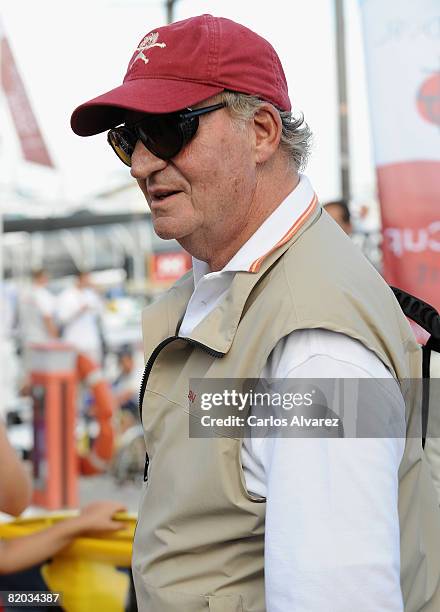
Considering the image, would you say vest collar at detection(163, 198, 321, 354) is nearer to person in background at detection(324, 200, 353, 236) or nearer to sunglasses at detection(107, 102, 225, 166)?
sunglasses at detection(107, 102, 225, 166)

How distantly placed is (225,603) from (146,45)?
2.96 ft

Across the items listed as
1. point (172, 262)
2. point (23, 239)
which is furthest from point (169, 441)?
point (23, 239)

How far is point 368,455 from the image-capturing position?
106 centimetres

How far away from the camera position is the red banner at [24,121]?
7543 millimetres

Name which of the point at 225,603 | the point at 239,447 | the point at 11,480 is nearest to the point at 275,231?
the point at 239,447

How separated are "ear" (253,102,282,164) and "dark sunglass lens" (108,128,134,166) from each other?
0.23 metres

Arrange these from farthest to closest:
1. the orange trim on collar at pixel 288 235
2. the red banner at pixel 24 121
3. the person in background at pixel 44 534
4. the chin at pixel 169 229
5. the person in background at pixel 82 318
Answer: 1. the person in background at pixel 82 318
2. the red banner at pixel 24 121
3. the person in background at pixel 44 534
4. the chin at pixel 169 229
5. the orange trim on collar at pixel 288 235

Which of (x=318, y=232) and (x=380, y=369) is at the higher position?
(x=318, y=232)

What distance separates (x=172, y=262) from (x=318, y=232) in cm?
1162

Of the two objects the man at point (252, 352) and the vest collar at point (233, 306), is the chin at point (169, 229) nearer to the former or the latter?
the man at point (252, 352)

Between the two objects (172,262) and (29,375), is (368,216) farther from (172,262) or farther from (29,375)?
(172,262)

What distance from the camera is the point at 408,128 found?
2.82 meters

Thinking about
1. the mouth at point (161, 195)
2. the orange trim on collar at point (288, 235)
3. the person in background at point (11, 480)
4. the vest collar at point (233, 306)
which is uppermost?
the mouth at point (161, 195)

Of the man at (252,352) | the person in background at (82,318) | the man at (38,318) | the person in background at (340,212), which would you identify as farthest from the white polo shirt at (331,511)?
the man at (38,318)
